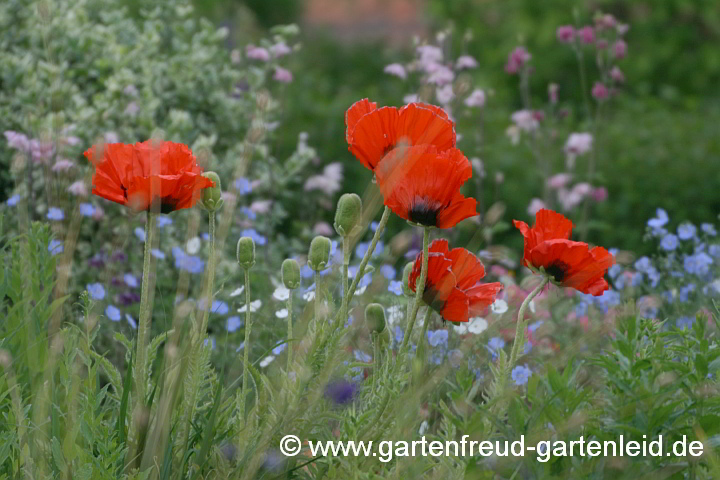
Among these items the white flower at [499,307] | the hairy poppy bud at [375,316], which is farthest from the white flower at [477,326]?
the hairy poppy bud at [375,316]

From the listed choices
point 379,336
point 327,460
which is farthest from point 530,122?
point 327,460

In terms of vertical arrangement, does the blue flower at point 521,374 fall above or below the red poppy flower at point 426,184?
below

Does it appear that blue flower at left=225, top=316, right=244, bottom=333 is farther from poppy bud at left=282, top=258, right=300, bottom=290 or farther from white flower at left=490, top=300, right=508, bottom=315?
poppy bud at left=282, top=258, right=300, bottom=290

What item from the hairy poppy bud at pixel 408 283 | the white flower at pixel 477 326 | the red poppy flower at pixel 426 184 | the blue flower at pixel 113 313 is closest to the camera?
the red poppy flower at pixel 426 184

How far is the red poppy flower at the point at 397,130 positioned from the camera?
61.4 inches

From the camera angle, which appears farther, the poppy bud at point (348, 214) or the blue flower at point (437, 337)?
the blue flower at point (437, 337)

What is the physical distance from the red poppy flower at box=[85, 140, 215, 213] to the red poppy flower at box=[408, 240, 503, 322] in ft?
1.37

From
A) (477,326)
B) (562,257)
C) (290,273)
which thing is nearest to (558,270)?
(562,257)

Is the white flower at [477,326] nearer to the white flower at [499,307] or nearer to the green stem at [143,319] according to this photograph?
the white flower at [499,307]

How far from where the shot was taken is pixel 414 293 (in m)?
1.70

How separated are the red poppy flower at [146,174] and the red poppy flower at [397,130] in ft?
0.92

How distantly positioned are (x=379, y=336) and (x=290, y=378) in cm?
26

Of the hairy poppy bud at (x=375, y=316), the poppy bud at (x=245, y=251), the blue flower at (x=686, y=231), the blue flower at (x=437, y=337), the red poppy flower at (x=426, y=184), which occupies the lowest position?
the blue flower at (x=686, y=231)

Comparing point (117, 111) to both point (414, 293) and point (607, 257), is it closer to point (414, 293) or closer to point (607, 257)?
point (414, 293)
